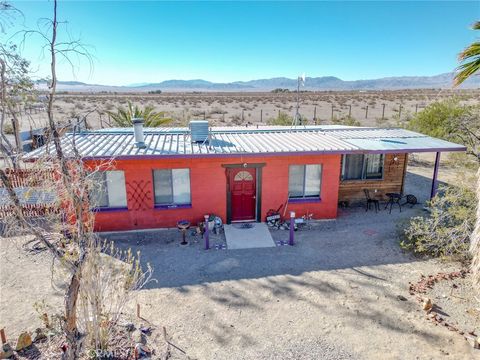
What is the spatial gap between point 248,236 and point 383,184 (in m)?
6.92

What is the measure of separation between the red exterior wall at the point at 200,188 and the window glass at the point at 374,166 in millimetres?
2612

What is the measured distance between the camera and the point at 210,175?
1223 cm

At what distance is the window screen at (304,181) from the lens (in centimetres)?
1281

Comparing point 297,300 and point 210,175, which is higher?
point 210,175

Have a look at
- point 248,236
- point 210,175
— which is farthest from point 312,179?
point 210,175

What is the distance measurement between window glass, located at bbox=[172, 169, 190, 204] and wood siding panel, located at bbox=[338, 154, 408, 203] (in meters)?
6.47

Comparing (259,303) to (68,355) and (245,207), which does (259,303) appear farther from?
(245,207)

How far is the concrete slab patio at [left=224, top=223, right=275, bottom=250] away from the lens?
37.2ft

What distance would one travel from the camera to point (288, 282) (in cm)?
922

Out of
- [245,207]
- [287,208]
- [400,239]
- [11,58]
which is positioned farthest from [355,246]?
[11,58]

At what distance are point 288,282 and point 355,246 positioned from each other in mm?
3306

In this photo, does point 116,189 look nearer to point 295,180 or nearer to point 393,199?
point 295,180

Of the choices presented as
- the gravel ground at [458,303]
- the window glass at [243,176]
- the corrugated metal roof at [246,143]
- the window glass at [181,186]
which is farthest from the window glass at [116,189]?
the gravel ground at [458,303]

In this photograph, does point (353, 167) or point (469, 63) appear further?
point (353, 167)
